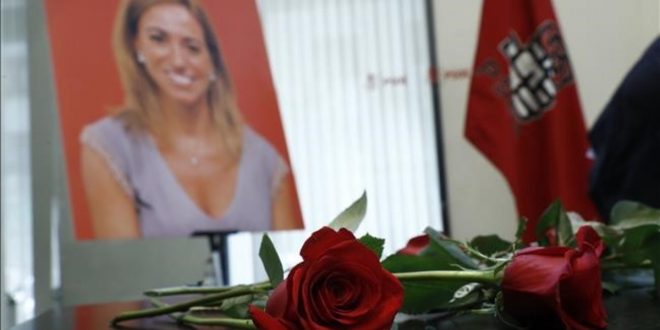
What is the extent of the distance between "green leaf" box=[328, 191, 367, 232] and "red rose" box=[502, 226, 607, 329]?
4.6 inches

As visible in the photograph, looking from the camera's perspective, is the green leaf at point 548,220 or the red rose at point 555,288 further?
the green leaf at point 548,220

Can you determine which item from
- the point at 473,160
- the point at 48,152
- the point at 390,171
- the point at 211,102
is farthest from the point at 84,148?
the point at 473,160

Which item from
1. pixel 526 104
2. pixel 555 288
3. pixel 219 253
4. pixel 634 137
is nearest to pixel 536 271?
pixel 555 288

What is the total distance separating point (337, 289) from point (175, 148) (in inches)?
43.0

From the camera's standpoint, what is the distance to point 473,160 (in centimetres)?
185

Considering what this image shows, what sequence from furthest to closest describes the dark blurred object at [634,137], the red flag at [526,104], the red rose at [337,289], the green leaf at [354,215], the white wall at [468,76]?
the white wall at [468,76] < the red flag at [526,104] < the dark blurred object at [634,137] < the green leaf at [354,215] < the red rose at [337,289]

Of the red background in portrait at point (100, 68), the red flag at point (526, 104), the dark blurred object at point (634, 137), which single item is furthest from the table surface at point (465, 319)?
the red flag at point (526, 104)

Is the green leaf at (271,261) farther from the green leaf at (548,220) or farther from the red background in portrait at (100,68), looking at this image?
the red background in portrait at (100,68)

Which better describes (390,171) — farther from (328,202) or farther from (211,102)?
(211,102)

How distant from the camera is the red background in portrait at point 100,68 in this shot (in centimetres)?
137

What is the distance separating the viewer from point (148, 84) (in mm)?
1401

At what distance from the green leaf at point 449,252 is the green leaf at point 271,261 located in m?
0.11

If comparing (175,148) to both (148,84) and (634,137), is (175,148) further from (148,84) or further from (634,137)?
(634,137)

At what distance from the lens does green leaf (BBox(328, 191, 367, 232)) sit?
0.46m
